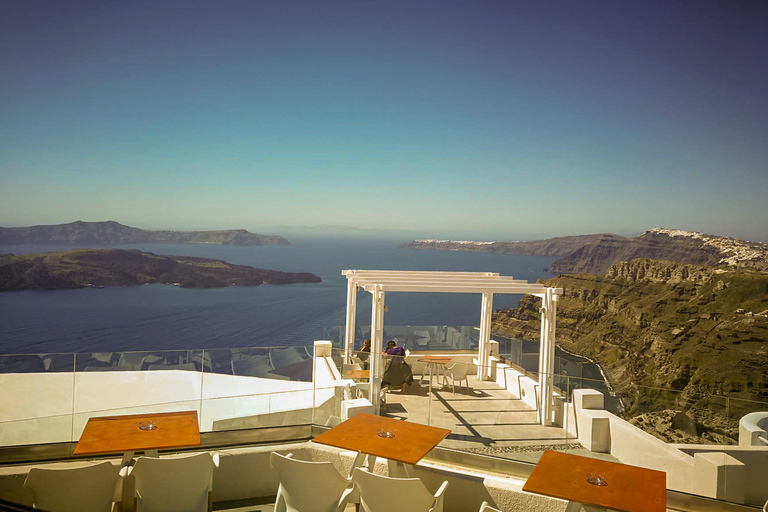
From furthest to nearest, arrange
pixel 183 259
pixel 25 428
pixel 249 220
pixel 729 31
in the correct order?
pixel 249 220
pixel 183 259
pixel 729 31
pixel 25 428

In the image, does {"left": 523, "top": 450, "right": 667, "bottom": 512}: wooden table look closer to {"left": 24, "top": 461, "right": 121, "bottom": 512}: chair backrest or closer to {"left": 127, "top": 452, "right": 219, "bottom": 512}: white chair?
{"left": 127, "top": 452, "right": 219, "bottom": 512}: white chair

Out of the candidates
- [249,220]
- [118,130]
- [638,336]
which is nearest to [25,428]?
[638,336]

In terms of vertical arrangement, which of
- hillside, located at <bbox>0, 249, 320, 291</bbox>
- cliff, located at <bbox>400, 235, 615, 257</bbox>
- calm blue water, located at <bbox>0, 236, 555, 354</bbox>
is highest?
cliff, located at <bbox>400, 235, 615, 257</bbox>

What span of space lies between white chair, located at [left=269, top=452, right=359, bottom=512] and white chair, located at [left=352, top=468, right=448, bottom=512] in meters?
0.21

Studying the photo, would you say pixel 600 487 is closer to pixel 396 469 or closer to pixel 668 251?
pixel 396 469

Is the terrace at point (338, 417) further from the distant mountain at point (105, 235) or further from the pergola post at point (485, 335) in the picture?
the distant mountain at point (105, 235)

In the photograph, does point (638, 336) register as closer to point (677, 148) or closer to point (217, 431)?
point (677, 148)

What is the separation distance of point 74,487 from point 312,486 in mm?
1363

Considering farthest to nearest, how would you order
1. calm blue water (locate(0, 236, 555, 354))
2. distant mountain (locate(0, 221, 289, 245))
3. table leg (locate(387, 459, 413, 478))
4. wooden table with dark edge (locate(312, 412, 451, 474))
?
distant mountain (locate(0, 221, 289, 245)) → calm blue water (locate(0, 236, 555, 354)) → table leg (locate(387, 459, 413, 478)) → wooden table with dark edge (locate(312, 412, 451, 474))

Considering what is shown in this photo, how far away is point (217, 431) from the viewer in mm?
5074

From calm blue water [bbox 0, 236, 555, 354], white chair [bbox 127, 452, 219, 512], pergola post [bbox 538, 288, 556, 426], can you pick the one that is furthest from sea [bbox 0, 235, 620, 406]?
white chair [bbox 127, 452, 219, 512]

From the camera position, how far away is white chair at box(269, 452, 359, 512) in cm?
355

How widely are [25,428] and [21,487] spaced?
707mm

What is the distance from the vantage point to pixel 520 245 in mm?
129500
